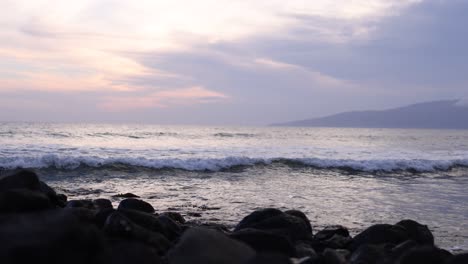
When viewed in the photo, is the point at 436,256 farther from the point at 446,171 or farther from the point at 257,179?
the point at 446,171

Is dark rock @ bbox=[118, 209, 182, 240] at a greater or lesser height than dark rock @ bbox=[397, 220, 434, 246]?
greater

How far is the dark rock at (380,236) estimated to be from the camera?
6246 mm

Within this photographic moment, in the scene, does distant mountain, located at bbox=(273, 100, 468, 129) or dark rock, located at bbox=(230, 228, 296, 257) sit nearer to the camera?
dark rock, located at bbox=(230, 228, 296, 257)

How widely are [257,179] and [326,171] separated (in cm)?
543

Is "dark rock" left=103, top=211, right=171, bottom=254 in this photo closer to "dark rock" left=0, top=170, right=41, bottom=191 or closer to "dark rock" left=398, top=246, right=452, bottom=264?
"dark rock" left=0, top=170, right=41, bottom=191

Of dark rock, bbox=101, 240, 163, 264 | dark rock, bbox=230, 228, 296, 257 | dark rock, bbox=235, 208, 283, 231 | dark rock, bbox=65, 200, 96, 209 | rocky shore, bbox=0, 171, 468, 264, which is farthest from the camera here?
dark rock, bbox=65, 200, 96, 209

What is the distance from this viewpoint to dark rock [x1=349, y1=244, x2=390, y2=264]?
16.1 feet

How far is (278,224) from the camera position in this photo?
6.54 metres

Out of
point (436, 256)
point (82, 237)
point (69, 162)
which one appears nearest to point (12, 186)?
point (82, 237)

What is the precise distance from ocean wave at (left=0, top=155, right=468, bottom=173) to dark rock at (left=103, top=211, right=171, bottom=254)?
15988 mm

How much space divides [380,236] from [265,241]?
2186 millimetres

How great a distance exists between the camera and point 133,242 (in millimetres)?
4148

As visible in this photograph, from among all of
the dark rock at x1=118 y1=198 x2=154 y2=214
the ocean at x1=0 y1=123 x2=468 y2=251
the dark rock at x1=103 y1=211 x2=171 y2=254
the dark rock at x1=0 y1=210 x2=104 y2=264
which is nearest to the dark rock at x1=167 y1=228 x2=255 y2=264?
the dark rock at x1=103 y1=211 x2=171 y2=254

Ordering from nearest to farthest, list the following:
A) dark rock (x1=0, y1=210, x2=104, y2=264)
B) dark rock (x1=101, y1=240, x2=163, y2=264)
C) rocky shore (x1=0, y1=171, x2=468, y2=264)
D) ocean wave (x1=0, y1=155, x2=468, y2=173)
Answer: dark rock (x1=0, y1=210, x2=104, y2=264), rocky shore (x1=0, y1=171, x2=468, y2=264), dark rock (x1=101, y1=240, x2=163, y2=264), ocean wave (x1=0, y1=155, x2=468, y2=173)
